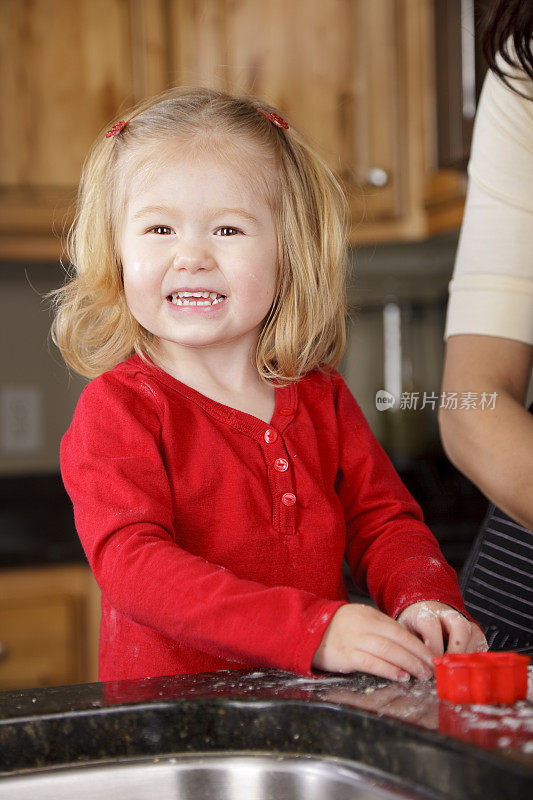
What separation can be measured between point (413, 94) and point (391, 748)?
6.43ft

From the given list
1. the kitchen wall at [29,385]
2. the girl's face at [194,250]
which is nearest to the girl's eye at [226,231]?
the girl's face at [194,250]

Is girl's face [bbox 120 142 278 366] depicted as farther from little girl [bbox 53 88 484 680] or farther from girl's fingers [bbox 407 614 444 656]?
girl's fingers [bbox 407 614 444 656]

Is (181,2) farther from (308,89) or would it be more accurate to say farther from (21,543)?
(21,543)

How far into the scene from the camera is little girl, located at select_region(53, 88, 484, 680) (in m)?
0.65

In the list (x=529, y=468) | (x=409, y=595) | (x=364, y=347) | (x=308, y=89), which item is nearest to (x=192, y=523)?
(x=409, y=595)

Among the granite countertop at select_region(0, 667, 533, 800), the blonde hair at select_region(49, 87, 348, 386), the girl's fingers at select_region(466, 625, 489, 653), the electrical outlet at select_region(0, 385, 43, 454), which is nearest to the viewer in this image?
the granite countertop at select_region(0, 667, 533, 800)

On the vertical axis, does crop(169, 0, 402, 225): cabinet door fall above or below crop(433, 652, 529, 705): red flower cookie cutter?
above

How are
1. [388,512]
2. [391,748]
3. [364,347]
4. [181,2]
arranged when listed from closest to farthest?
[391,748] < [388,512] < [181,2] < [364,347]

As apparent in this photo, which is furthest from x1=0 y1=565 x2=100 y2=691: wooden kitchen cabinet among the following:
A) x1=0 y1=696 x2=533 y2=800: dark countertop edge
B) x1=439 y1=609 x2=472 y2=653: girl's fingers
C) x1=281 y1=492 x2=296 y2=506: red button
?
x1=0 y1=696 x2=533 y2=800: dark countertop edge

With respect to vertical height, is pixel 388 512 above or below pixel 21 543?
above

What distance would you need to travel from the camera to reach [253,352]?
852 millimetres

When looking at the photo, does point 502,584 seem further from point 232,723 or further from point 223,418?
point 232,723

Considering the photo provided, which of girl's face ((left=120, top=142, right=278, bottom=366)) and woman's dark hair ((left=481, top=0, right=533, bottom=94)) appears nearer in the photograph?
girl's face ((left=120, top=142, right=278, bottom=366))

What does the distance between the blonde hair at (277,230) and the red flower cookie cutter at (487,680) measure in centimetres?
40
